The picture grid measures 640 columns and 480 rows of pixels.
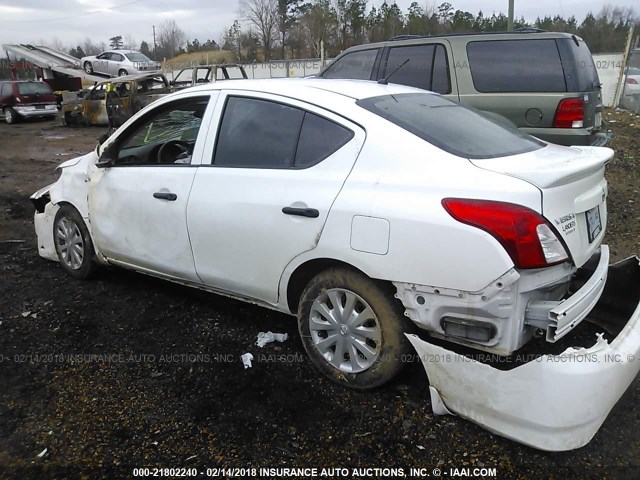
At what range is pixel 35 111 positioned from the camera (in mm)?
19797

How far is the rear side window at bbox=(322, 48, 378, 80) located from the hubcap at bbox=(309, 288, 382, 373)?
449 centimetres

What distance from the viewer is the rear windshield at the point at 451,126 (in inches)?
106

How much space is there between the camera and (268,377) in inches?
121

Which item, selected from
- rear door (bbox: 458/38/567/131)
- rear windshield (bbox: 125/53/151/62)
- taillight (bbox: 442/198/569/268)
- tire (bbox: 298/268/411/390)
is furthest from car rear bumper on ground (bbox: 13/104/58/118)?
taillight (bbox: 442/198/569/268)

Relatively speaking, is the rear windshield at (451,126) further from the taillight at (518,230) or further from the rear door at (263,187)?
the taillight at (518,230)

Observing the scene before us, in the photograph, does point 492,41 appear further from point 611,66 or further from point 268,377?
point 611,66

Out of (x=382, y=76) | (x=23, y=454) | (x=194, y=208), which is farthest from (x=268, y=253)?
(x=382, y=76)

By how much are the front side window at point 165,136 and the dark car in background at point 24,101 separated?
18718 millimetres

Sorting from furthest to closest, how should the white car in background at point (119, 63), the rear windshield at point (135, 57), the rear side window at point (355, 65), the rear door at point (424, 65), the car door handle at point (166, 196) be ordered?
the rear windshield at point (135, 57) → the white car in background at point (119, 63) → the rear side window at point (355, 65) → the rear door at point (424, 65) → the car door handle at point (166, 196)

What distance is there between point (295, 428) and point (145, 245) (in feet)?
5.89

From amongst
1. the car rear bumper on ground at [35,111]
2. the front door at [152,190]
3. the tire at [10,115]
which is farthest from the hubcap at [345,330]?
the tire at [10,115]

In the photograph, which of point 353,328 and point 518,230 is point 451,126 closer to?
point 518,230

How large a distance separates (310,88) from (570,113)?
11.4ft

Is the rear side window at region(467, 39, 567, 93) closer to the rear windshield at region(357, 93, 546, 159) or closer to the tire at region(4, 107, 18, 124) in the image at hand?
the rear windshield at region(357, 93, 546, 159)
